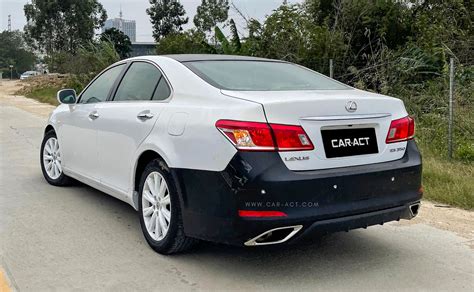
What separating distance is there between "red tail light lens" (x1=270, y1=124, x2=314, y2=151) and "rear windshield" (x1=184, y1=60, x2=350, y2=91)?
675mm

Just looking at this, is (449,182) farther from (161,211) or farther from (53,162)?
(53,162)

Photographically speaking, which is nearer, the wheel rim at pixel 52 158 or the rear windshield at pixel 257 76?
the rear windshield at pixel 257 76

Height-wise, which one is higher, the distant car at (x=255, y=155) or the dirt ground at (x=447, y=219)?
the distant car at (x=255, y=155)

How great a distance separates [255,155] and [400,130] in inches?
50.5

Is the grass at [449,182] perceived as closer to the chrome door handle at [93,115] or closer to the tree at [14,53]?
the chrome door handle at [93,115]

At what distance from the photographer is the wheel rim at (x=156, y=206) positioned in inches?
158

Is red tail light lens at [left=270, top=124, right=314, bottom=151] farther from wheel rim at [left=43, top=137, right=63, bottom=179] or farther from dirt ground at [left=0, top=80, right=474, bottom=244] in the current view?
wheel rim at [left=43, top=137, right=63, bottom=179]

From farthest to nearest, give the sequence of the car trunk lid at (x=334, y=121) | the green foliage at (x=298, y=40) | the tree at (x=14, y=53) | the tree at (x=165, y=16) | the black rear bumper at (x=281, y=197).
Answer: the tree at (x=14, y=53) → the tree at (x=165, y=16) → the green foliage at (x=298, y=40) → the car trunk lid at (x=334, y=121) → the black rear bumper at (x=281, y=197)

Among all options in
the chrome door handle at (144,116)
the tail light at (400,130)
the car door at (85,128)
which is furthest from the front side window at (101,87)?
the tail light at (400,130)

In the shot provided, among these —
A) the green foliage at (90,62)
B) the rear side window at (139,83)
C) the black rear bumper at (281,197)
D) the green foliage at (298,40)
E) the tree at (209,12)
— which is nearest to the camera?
the black rear bumper at (281,197)

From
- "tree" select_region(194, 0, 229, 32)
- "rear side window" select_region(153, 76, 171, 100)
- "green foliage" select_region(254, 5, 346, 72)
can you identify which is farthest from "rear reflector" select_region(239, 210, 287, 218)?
"tree" select_region(194, 0, 229, 32)

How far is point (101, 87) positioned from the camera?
217 inches

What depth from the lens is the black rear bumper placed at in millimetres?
3328

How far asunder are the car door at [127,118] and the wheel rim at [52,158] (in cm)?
149
